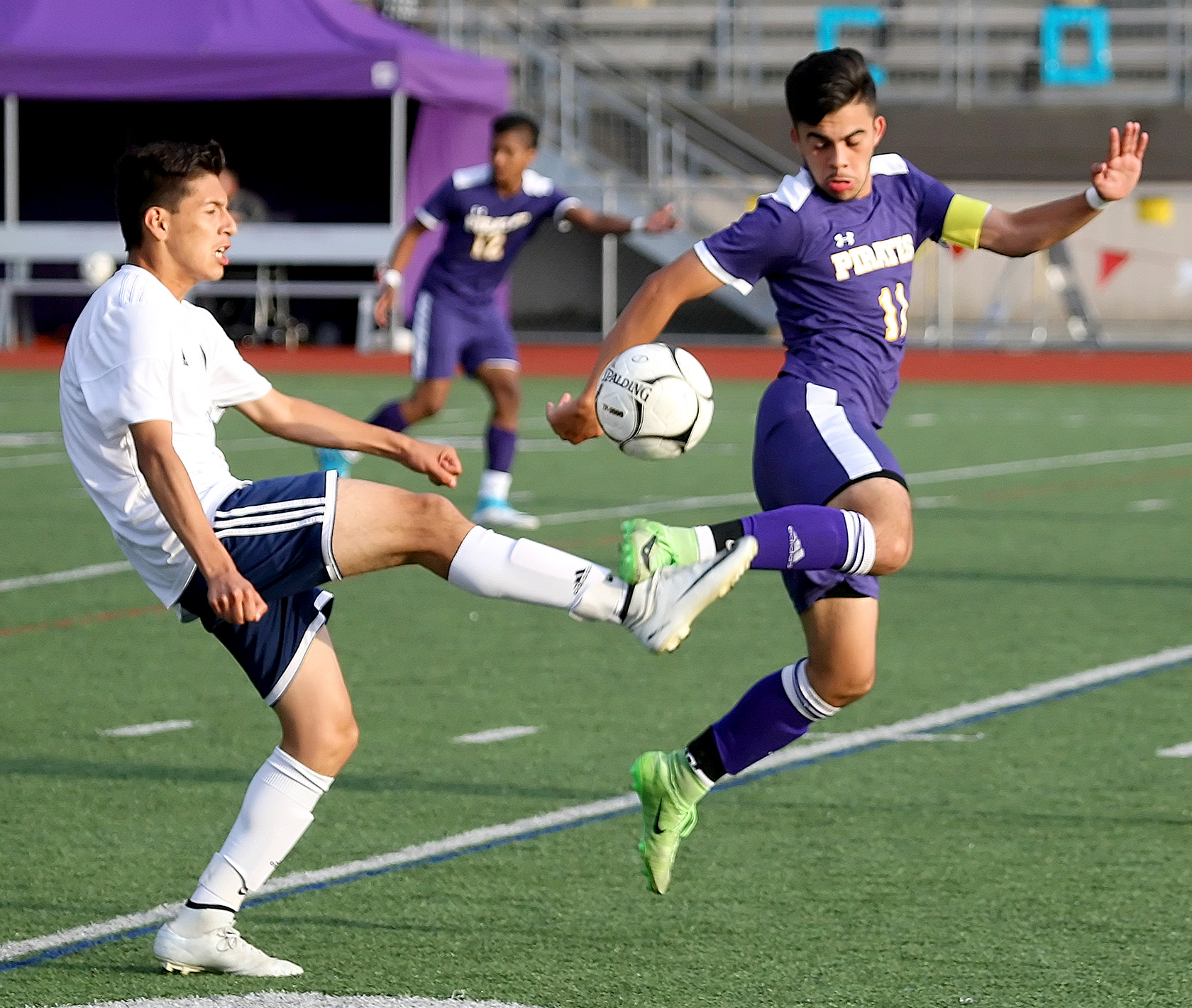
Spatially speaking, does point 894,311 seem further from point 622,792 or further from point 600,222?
point 600,222

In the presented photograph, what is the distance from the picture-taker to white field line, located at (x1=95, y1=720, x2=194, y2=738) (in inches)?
267

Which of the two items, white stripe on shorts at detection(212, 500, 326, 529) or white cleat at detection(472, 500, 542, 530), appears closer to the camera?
white stripe on shorts at detection(212, 500, 326, 529)

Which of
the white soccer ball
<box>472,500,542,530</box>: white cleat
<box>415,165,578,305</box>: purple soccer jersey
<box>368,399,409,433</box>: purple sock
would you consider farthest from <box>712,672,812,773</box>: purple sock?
the white soccer ball

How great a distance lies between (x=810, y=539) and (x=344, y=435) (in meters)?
1.07

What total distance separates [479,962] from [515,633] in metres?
4.31

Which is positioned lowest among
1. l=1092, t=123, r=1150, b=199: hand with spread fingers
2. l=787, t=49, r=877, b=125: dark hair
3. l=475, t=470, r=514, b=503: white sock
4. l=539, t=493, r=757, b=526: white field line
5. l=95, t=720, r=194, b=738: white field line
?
l=539, t=493, r=757, b=526: white field line

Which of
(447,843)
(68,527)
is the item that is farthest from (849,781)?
(68,527)

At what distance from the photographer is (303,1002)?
13.7 feet

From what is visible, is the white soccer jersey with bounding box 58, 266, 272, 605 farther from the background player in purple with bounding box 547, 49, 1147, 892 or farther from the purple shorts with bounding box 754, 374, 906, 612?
the purple shorts with bounding box 754, 374, 906, 612

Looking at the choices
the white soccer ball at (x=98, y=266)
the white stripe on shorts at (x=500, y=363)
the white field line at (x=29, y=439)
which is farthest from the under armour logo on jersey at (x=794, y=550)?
the white soccer ball at (x=98, y=266)

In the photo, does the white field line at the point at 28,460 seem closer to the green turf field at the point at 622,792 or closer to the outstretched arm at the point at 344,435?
the green turf field at the point at 622,792

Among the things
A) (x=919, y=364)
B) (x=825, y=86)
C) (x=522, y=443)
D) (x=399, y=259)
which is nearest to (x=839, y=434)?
(x=825, y=86)

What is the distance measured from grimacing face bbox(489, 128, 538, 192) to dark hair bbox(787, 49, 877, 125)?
6852 millimetres

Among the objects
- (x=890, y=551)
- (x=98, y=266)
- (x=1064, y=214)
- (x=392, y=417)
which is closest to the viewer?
(x=890, y=551)
